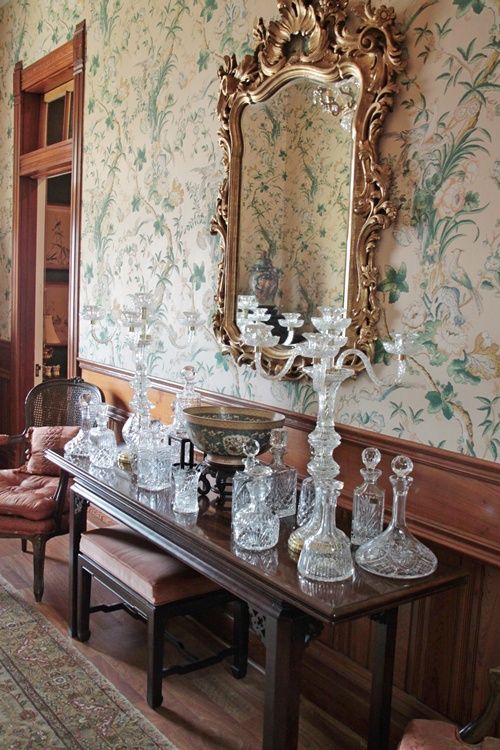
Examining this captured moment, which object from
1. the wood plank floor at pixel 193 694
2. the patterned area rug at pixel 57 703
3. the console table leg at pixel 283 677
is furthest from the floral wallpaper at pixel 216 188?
the patterned area rug at pixel 57 703

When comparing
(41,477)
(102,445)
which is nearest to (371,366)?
(102,445)

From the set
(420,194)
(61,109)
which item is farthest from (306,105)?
(61,109)

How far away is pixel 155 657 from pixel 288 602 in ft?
2.75

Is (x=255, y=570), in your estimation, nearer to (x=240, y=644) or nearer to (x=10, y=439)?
(x=240, y=644)

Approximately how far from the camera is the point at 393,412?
2150 mm

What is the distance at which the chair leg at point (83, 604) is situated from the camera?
277cm

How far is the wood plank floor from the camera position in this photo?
2.27 m

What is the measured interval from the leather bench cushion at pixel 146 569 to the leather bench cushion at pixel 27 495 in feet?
1.83

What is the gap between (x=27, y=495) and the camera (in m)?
3.26

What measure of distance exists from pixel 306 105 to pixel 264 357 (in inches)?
33.2

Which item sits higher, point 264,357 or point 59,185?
point 59,185

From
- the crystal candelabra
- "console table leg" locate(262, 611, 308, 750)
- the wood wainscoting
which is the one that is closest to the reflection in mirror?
the crystal candelabra

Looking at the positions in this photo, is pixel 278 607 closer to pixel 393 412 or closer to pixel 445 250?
pixel 393 412

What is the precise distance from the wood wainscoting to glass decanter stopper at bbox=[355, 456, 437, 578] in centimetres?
15
